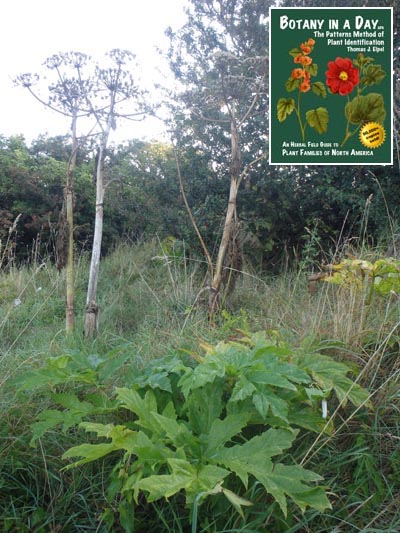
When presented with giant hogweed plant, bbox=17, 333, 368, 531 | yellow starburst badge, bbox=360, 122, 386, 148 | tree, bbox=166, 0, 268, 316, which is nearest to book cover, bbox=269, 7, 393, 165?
yellow starburst badge, bbox=360, 122, 386, 148

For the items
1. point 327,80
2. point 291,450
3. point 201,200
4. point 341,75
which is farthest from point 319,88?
point 291,450

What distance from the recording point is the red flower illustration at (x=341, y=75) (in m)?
4.48

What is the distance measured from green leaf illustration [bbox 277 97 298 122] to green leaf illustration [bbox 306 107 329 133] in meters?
0.16

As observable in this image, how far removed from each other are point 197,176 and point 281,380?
5379 mm

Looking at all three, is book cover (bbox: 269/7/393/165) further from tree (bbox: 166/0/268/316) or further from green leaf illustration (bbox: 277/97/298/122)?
tree (bbox: 166/0/268/316)

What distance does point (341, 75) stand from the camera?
4.50m

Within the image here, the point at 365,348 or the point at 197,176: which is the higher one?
the point at 197,176

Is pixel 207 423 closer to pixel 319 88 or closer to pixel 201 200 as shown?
pixel 319 88

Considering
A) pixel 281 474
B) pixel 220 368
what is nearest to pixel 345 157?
pixel 220 368

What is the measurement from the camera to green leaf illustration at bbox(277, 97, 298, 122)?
4.56m

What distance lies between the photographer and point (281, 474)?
1.80 meters

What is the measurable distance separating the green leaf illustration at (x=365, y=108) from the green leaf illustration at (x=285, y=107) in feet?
1.62

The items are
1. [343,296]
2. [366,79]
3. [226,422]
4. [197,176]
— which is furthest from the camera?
[197,176]

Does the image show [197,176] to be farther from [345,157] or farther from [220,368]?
[220,368]
